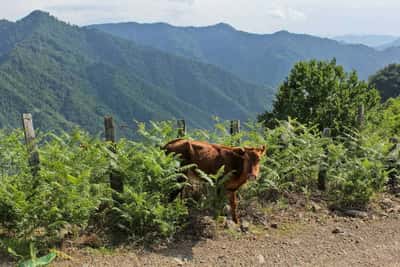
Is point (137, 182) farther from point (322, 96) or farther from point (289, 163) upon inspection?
point (322, 96)

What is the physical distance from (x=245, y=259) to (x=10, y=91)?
7618 inches

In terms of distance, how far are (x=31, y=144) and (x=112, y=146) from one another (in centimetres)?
122

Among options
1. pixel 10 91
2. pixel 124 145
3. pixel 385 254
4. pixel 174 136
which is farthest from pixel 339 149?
pixel 10 91

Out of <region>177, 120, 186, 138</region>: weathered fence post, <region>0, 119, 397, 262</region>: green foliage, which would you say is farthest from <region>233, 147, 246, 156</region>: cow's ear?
<region>177, 120, 186, 138</region>: weathered fence post

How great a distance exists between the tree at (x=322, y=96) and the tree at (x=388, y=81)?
5182 centimetres

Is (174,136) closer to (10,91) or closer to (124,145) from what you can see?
(124,145)

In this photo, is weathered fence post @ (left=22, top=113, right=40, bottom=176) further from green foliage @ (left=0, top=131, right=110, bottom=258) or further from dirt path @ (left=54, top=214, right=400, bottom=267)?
dirt path @ (left=54, top=214, right=400, bottom=267)

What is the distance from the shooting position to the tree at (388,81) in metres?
68.2

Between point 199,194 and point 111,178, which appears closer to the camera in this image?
point 111,178

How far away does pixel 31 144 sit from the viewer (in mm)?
6668

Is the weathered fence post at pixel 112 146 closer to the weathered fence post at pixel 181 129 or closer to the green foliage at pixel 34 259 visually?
the weathered fence post at pixel 181 129

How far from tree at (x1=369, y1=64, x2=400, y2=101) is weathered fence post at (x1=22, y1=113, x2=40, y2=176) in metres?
66.6

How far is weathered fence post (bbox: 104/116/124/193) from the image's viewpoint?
6926 millimetres

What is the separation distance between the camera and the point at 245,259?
6320 millimetres
